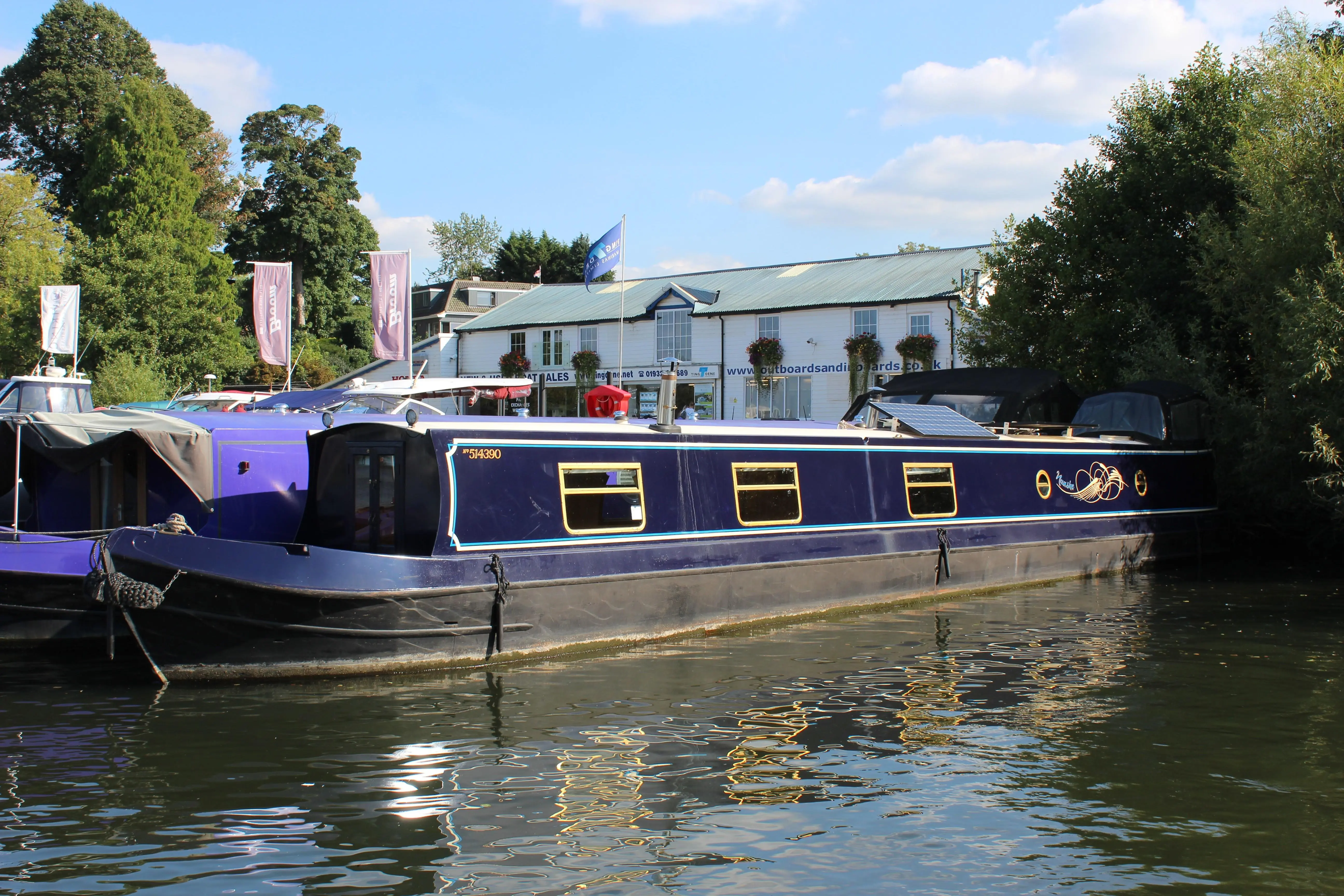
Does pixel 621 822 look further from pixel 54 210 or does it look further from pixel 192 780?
pixel 54 210

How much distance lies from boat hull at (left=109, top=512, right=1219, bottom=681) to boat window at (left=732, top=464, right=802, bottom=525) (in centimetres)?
30

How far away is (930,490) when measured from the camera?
15133 mm

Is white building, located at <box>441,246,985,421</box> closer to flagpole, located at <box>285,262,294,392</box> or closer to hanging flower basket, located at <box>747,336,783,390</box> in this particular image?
hanging flower basket, located at <box>747,336,783,390</box>

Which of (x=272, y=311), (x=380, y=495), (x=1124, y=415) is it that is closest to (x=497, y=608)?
(x=380, y=495)

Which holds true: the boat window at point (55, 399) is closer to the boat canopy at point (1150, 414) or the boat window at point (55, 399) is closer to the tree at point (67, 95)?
the boat canopy at point (1150, 414)

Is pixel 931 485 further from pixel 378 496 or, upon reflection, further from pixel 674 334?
pixel 674 334

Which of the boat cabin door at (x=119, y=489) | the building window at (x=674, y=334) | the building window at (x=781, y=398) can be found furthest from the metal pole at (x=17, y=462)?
the building window at (x=674, y=334)

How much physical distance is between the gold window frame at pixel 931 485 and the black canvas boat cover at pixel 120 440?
8.28 metres

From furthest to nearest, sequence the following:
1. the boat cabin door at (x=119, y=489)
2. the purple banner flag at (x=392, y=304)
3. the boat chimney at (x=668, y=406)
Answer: the purple banner flag at (x=392, y=304), the boat cabin door at (x=119, y=489), the boat chimney at (x=668, y=406)

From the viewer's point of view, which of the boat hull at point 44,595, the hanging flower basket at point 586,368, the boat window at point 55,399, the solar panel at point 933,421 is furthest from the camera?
the hanging flower basket at point 586,368

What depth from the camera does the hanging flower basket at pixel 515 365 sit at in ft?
147

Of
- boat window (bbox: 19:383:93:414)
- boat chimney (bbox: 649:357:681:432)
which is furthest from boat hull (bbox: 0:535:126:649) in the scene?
Answer: boat window (bbox: 19:383:93:414)

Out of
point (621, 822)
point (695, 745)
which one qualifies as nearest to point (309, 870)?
point (621, 822)

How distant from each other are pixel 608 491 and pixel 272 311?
22669 millimetres
